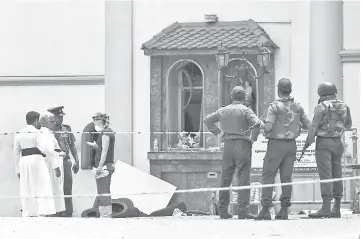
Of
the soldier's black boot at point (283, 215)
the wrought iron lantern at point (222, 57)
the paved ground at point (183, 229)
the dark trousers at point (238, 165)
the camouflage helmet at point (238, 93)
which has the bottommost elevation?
the paved ground at point (183, 229)

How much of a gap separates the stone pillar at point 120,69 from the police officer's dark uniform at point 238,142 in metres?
6.16

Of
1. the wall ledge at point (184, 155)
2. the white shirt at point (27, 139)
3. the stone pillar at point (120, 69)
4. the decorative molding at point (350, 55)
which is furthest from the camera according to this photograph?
the stone pillar at point (120, 69)

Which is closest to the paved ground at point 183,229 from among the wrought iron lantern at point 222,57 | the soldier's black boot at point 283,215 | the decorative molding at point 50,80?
the soldier's black boot at point 283,215

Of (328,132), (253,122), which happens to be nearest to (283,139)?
(253,122)

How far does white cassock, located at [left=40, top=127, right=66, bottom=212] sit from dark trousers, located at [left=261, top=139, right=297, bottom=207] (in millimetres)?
3213

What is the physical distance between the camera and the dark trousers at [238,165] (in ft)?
54.1

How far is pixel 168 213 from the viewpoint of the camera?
2022 centimetres

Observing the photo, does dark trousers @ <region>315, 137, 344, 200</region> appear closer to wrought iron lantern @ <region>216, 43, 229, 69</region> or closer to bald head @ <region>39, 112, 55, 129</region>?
bald head @ <region>39, 112, 55, 129</region>

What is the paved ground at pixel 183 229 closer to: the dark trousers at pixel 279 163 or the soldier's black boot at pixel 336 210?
the soldier's black boot at pixel 336 210

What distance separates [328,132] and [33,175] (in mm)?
4460

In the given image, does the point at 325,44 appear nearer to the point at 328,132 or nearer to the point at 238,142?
the point at 328,132

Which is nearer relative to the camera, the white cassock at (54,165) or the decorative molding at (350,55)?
the white cassock at (54,165)

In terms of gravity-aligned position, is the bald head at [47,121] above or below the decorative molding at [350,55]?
below

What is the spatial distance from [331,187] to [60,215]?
14.9ft
